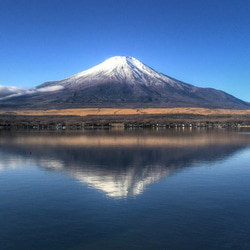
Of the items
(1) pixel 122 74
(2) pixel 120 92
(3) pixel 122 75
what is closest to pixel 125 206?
(2) pixel 120 92

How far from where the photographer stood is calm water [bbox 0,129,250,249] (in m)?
7.38

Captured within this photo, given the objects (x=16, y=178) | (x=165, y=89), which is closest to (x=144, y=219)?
(x=16, y=178)

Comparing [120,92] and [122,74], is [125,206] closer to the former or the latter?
[120,92]

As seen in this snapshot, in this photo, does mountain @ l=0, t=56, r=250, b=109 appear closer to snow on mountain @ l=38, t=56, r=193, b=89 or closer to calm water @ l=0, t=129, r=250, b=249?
snow on mountain @ l=38, t=56, r=193, b=89

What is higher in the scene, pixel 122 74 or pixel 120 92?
pixel 122 74

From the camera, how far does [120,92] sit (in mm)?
137375

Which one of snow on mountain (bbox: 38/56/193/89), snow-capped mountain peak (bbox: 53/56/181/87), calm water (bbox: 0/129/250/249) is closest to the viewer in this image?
calm water (bbox: 0/129/250/249)

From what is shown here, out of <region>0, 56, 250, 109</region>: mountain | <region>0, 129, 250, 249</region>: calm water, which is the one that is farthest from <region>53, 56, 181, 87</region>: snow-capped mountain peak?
<region>0, 129, 250, 249</region>: calm water

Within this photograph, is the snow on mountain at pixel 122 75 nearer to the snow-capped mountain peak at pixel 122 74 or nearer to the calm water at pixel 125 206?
the snow-capped mountain peak at pixel 122 74

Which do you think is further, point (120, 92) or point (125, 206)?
point (120, 92)

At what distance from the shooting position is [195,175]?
14.4m

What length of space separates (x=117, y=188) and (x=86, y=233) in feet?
13.7

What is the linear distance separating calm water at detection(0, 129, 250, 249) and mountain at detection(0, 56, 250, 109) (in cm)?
9676

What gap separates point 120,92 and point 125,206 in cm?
12873
